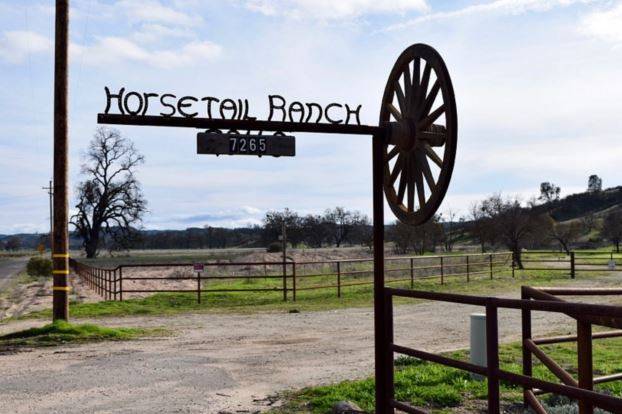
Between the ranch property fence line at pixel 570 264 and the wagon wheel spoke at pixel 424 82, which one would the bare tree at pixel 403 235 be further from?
the wagon wheel spoke at pixel 424 82

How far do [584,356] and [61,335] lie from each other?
9700 millimetres

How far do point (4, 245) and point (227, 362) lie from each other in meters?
178

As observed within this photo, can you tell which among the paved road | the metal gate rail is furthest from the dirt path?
the paved road

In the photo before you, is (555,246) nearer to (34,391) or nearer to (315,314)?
(315,314)

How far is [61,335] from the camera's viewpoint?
1120 cm

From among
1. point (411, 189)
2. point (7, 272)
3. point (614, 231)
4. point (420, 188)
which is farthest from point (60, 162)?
point (614, 231)

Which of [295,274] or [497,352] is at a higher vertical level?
[497,352]

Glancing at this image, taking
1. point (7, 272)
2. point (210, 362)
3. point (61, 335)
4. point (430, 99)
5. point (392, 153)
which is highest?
point (430, 99)

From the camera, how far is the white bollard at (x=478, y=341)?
23.6 ft

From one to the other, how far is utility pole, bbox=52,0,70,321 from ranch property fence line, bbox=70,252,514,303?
4.54 m

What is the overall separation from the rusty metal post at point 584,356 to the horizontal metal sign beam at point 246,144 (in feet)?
9.44

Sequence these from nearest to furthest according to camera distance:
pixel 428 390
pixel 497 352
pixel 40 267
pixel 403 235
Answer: pixel 497 352 → pixel 428 390 → pixel 40 267 → pixel 403 235

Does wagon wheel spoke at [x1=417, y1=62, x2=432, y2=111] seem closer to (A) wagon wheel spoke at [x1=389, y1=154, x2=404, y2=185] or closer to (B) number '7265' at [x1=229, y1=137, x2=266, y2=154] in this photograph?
(A) wagon wheel spoke at [x1=389, y1=154, x2=404, y2=185]

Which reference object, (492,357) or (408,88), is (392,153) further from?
(492,357)
